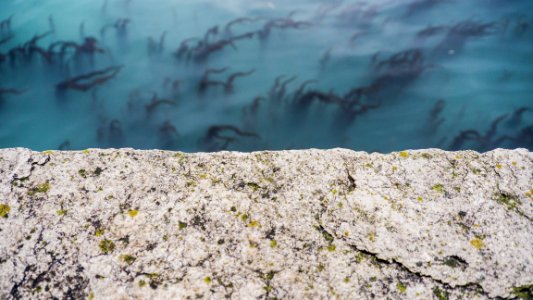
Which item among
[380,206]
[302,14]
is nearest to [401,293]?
[380,206]

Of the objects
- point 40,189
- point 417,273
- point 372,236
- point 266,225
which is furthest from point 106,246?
point 417,273

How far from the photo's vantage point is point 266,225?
137cm

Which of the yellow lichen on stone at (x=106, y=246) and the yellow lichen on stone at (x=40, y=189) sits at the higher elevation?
the yellow lichen on stone at (x=40, y=189)

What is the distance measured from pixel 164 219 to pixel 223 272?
0.33 meters

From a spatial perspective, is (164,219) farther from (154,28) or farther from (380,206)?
(154,28)

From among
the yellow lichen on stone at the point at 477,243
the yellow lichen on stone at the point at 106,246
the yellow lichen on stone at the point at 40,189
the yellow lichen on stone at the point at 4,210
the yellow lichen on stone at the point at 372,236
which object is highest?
the yellow lichen on stone at the point at 40,189

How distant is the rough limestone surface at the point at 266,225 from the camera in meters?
1.21

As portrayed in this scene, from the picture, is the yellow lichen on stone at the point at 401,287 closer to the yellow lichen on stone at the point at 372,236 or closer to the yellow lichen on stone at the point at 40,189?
the yellow lichen on stone at the point at 372,236

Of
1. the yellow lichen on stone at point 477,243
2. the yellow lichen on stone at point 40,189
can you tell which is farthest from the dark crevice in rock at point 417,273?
the yellow lichen on stone at point 40,189

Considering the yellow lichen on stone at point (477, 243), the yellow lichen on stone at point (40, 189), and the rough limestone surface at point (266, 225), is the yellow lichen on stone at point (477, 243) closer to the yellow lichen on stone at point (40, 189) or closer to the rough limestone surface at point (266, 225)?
the rough limestone surface at point (266, 225)

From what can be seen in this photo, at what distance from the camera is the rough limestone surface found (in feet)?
3.98

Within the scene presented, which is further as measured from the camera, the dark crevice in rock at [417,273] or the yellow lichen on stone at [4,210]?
the yellow lichen on stone at [4,210]

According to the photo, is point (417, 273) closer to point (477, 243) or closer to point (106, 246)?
point (477, 243)

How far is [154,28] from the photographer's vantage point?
21.4 ft
